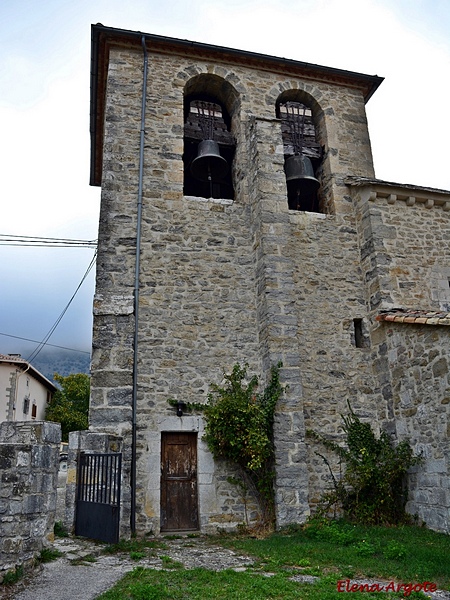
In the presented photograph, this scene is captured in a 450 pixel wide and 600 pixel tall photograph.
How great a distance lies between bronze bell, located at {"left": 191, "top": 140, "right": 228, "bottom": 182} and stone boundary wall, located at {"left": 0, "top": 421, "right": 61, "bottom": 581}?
6.49 meters

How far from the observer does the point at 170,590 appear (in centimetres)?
449

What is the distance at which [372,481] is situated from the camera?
810 centimetres

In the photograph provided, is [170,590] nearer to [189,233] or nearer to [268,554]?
[268,554]

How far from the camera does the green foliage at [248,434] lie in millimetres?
7945

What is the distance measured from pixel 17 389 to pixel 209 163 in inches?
700

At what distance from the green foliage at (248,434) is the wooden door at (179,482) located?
40 cm

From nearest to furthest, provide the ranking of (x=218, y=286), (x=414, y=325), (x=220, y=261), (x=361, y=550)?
(x=361, y=550) < (x=414, y=325) < (x=218, y=286) < (x=220, y=261)

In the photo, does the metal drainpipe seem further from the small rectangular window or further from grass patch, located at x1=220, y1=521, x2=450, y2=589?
the small rectangular window

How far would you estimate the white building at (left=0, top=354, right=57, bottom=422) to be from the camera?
75.3 feet

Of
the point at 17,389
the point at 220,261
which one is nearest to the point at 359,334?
the point at 220,261


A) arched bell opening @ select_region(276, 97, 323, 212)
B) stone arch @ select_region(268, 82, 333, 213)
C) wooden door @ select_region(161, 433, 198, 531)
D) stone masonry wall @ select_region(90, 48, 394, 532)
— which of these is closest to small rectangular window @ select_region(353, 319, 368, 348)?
stone masonry wall @ select_region(90, 48, 394, 532)

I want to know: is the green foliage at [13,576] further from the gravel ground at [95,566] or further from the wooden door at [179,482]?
the wooden door at [179,482]

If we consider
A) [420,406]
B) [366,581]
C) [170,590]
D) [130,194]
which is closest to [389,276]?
[420,406]

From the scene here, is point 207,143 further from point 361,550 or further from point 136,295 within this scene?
point 361,550
